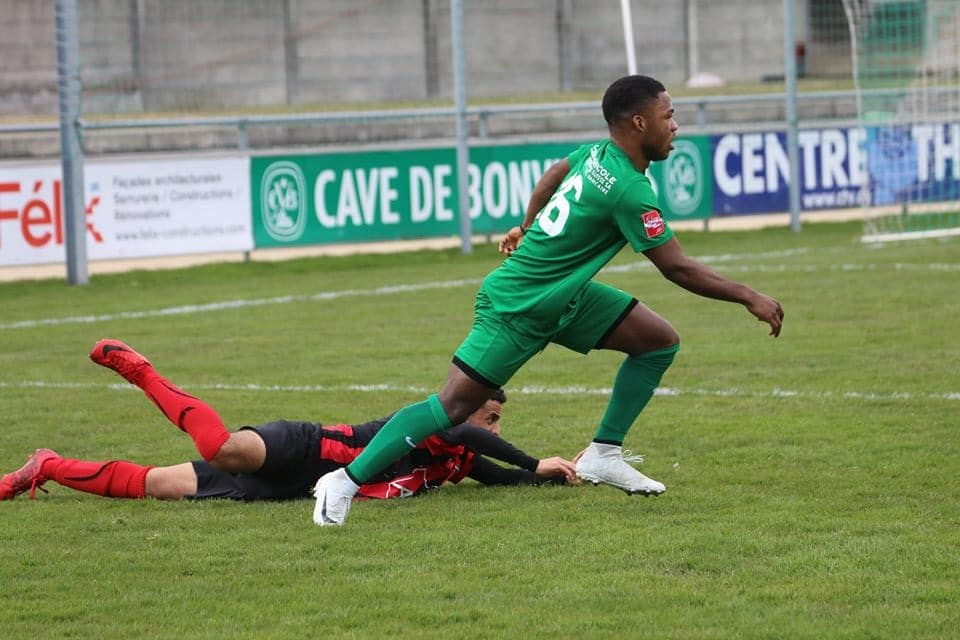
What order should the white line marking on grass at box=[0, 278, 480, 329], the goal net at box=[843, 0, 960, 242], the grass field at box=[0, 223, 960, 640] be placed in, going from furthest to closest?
the goal net at box=[843, 0, 960, 242] → the white line marking on grass at box=[0, 278, 480, 329] → the grass field at box=[0, 223, 960, 640]

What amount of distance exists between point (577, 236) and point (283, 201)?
473 inches

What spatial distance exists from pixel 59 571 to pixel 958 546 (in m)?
3.07

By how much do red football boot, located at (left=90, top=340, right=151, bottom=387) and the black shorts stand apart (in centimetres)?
50

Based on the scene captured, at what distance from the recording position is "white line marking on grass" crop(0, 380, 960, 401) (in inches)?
355

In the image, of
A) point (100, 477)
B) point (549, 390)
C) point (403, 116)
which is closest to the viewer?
point (100, 477)

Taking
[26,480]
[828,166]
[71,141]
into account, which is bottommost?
[26,480]

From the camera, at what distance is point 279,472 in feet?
22.1

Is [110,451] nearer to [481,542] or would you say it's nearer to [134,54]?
[481,542]

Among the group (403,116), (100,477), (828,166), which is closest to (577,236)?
(100,477)

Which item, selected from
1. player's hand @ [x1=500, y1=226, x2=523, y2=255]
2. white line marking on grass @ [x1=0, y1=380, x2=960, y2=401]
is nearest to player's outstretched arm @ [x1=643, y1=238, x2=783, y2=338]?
player's hand @ [x1=500, y1=226, x2=523, y2=255]

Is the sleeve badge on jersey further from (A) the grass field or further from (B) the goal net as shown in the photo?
(B) the goal net

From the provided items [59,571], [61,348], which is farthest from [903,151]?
[59,571]

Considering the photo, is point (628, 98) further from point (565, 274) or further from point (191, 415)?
point (191, 415)

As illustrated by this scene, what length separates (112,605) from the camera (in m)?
5.25
